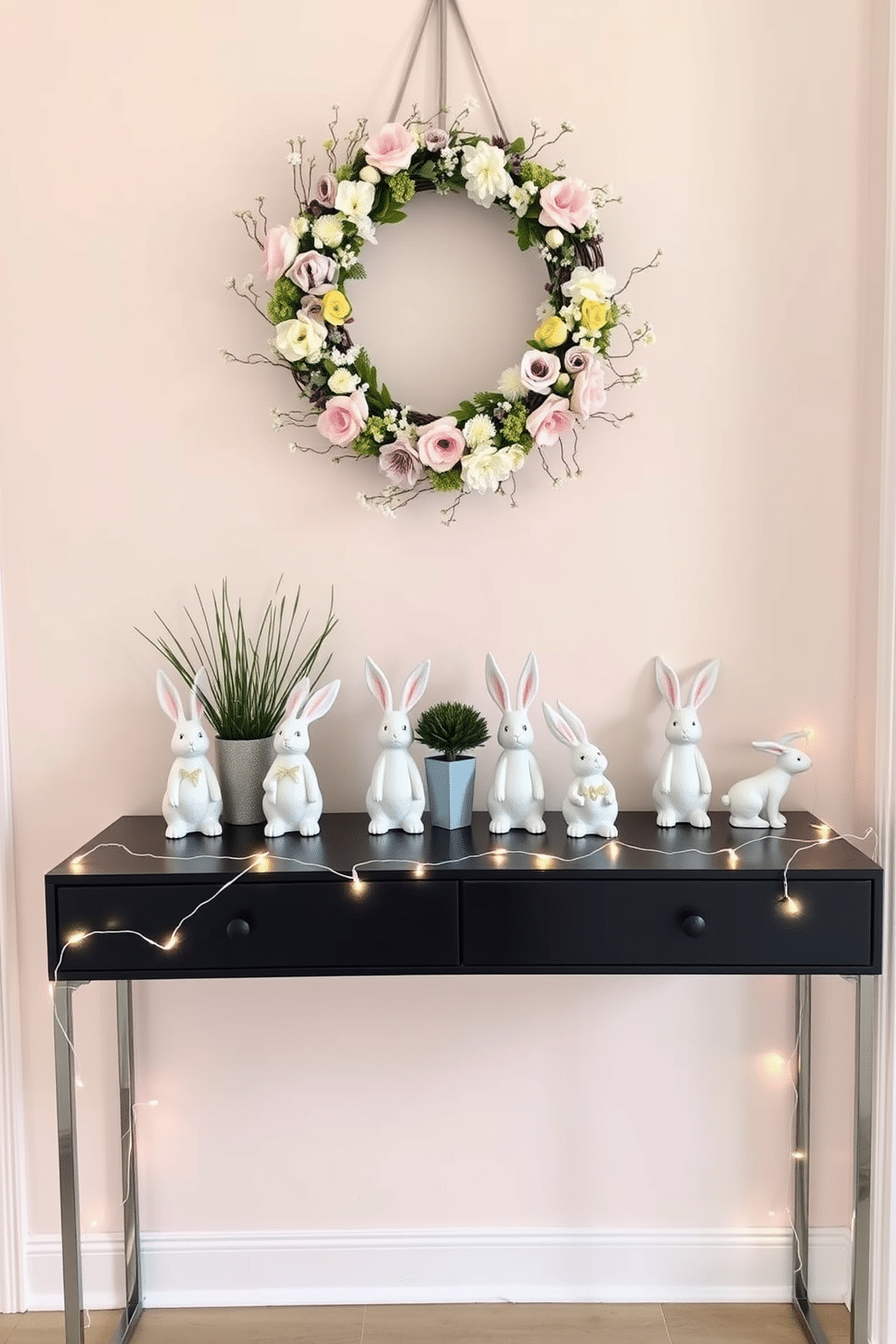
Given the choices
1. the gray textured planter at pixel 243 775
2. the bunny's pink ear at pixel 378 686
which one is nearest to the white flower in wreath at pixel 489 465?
the bunny's pink ear at pixel 378 686

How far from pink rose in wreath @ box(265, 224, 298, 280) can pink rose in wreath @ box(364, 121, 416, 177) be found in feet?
0.61

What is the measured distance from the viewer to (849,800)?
6.88 feet

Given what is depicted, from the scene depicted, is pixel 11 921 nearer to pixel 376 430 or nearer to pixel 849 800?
pixel 376 430

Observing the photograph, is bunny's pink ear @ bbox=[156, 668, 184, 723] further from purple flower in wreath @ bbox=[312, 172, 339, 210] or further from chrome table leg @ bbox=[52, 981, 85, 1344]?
purple flower in wreath @ bbox=[312, 172, 339, 210]

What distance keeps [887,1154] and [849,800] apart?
629 millimetres

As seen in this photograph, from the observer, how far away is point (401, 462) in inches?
76.5

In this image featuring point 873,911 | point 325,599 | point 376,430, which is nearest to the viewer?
point 873,911

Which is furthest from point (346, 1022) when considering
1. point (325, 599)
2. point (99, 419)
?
point (99, 419)

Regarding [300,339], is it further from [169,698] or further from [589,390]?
[169,698]

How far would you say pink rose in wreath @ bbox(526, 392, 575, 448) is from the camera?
1.91 metres

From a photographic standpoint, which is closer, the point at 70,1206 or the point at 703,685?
the point at 70,1206

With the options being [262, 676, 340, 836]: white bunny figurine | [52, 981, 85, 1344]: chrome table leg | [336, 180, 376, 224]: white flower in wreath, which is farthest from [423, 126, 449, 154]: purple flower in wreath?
[52, 981, 85, 1344]: chrome table leg

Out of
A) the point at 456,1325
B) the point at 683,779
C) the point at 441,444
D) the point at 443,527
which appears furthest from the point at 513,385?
the point at 456,1325

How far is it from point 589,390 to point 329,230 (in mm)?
518
